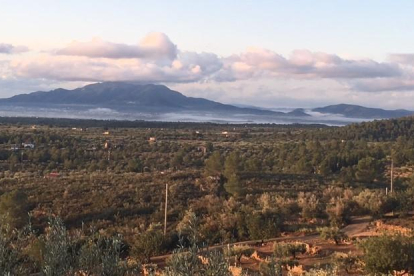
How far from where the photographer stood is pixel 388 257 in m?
12.7

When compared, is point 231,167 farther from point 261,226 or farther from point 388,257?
point 388,257

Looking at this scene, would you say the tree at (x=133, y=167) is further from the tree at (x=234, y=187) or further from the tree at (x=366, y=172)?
the tree at (x=366, y=172)

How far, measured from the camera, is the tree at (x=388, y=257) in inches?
499

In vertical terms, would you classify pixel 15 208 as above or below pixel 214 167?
below

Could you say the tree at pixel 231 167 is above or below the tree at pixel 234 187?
above

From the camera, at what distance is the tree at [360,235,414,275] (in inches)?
499

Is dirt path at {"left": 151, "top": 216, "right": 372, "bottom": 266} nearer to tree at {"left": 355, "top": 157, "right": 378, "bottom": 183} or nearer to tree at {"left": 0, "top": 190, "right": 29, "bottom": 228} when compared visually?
tree at {"left": 0, "top": 190, "right": 29, "bottom": 228}

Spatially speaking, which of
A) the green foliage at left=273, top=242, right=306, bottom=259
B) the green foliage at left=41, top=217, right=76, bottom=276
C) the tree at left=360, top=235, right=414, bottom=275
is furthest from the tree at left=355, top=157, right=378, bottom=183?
the green foliage at left=41, top=217, right=76, bottom=276

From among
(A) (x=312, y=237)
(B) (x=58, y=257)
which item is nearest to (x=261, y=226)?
(A) (x=312, y=237)

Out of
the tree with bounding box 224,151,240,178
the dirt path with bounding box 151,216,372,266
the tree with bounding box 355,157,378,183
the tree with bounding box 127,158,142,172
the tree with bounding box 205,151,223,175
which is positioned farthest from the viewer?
the tree with bounding box 127,158,142,172

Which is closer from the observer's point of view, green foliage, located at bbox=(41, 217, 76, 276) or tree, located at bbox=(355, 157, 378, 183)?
green foliage, located at bbox=(41, 217, 76, 276)

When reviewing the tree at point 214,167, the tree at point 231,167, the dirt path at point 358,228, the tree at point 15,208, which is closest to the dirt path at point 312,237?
the dirt path at point 358,228

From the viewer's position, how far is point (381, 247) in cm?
1286

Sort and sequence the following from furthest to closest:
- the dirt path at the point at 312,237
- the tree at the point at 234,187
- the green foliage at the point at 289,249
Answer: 1. the tree at the point at 234,187
2. the dirt path at the point at 312,237
3. the green foliage at the point at 289,249
